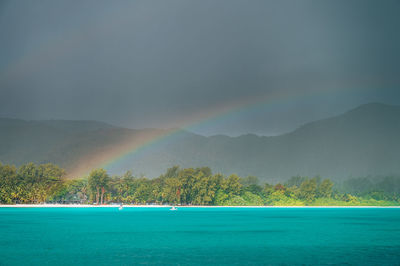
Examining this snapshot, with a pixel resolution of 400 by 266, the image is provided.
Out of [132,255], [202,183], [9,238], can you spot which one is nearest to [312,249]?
[132,255]

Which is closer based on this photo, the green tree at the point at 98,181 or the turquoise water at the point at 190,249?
the turquoise water at the point at 190,249

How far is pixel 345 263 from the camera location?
39938mm

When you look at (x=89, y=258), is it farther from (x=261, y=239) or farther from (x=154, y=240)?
(x=261, y=239)

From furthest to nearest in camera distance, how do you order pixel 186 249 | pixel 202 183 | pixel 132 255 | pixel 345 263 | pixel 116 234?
pixel 202 183
pixel 116 234
pixel 186 249
pixel 132 255
pixel 345 263

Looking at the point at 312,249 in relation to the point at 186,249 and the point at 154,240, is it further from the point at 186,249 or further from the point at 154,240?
the point at 154,240

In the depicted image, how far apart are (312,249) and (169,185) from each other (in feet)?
487

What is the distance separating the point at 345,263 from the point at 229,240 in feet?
68.3

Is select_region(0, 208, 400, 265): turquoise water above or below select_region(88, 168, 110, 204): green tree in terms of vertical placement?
below

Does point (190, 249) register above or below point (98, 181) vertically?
below

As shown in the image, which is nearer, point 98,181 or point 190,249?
point 190,249

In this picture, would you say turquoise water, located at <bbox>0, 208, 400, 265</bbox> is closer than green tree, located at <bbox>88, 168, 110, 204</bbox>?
Yes

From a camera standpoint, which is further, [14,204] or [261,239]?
[14,204]

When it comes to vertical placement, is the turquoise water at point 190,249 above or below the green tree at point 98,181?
below

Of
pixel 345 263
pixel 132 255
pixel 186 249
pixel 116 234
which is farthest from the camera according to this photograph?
pixel 116 234
